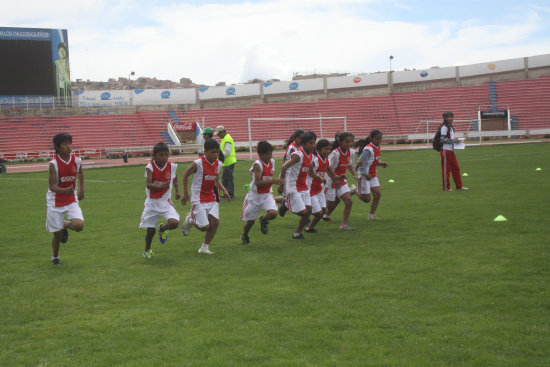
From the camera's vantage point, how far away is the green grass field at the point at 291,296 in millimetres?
4406

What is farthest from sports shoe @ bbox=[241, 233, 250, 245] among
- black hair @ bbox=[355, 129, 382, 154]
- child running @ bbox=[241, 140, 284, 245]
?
black hair @ bbox=[355, 129, 382, 154]

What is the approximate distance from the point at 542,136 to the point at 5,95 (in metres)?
45.5

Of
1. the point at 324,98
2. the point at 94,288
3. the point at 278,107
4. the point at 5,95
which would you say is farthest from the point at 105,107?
the point at 94,288

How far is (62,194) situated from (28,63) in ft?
134

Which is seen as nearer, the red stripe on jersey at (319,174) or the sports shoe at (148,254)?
the sports shoe at (148,254)

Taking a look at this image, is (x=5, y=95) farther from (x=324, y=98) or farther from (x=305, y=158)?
(x=305, y=158)

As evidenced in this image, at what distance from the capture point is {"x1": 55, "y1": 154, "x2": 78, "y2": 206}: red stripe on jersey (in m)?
7.70

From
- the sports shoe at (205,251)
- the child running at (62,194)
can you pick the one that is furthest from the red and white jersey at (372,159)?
the child running at (62,194)

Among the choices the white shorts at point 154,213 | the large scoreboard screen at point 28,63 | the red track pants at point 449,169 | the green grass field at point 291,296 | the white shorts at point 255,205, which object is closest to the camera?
the green grass field at point 291,296

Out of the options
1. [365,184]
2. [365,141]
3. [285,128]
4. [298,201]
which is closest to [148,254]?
[298,201]

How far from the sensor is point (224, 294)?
20.0ft

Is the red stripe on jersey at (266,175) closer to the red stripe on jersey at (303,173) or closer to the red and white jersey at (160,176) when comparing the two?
the red stripe on jersey at (303,173)

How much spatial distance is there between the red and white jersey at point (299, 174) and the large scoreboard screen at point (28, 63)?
4040 cm

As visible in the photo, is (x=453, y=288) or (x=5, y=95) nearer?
(x=453, y=288)
